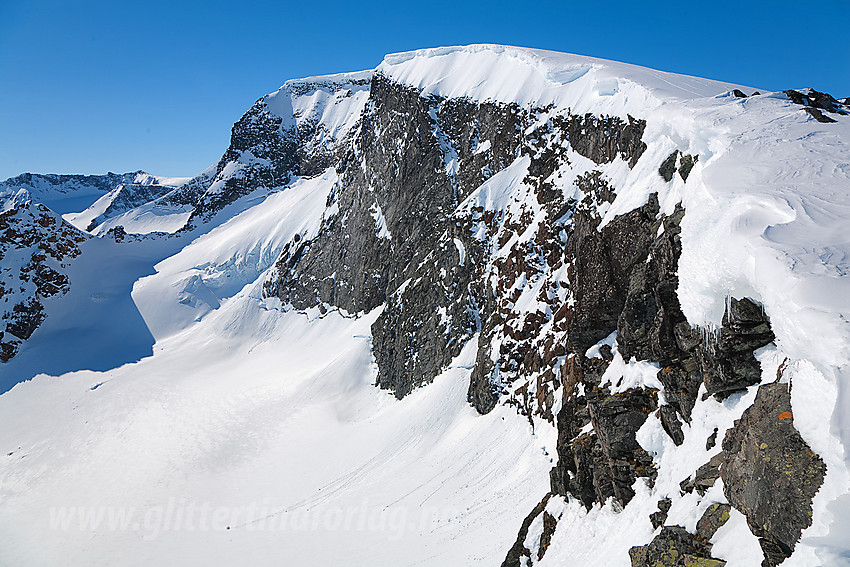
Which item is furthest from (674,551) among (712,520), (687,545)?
(712,520)

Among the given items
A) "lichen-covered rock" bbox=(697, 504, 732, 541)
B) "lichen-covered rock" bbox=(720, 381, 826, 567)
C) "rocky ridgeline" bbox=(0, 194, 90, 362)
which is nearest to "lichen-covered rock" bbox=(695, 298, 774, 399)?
"lichen-covered rock" bbox=(720, 381, 826, 567)

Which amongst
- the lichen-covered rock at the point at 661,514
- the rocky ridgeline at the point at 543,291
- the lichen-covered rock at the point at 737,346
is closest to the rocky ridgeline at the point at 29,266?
the rocky ridgeline at the point at 543,291

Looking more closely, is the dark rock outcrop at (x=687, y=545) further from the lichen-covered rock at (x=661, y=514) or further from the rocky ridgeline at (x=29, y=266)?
the rocky ridgeline at (x=29, y=266)

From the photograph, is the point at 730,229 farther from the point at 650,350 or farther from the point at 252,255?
the point at 252,255

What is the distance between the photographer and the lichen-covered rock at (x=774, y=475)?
5703 mm

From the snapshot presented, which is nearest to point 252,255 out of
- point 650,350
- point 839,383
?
point 650,350

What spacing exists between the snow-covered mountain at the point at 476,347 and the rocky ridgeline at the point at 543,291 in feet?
0.35

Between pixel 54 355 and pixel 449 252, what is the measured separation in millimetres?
54418

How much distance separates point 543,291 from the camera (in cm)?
2447

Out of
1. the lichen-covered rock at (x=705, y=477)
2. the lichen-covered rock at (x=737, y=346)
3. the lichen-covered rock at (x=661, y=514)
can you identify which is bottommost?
the lichen-covered rock at (x=661, y=514)

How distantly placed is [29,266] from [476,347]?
67.4m

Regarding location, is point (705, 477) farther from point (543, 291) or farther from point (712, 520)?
point (543, 291)


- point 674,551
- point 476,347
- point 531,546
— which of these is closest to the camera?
point 674,551

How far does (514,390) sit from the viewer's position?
80.5ft
